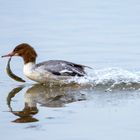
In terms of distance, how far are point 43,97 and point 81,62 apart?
240 cm

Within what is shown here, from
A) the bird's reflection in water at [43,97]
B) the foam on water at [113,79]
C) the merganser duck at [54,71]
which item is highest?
the merganser duck at [54,71]

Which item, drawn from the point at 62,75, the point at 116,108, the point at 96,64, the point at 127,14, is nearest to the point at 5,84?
the point at 62,75

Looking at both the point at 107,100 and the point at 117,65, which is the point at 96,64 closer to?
the point at 117,65

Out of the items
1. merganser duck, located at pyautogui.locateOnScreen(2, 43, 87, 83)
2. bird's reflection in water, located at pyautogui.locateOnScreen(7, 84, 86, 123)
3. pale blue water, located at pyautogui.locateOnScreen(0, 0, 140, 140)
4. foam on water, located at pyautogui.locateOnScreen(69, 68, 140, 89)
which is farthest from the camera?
merganser duck, located at pyautogui.locateOnScreen(2, 43, 87, 83)

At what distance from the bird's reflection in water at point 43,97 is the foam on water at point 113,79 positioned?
0.80 ft

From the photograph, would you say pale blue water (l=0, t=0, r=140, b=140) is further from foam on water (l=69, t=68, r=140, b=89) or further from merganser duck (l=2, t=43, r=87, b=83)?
merganser duck (l=2, t=43, r=87, b=83)

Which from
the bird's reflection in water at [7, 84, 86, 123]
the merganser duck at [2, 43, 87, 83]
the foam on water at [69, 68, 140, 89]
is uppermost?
the merganser duck at [2, 43, 87, 83]

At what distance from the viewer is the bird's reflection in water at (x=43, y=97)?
10.7 metres

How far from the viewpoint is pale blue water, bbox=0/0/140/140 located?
984 centimetres

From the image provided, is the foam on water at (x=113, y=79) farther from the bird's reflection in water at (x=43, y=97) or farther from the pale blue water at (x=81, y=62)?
the bird's reflection in water at (x=43, y=97)

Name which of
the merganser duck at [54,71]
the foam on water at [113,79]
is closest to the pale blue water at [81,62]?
the foam on water at [113,79]

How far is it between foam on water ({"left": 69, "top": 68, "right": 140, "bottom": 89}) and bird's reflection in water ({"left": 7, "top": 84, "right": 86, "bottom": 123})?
0.24m

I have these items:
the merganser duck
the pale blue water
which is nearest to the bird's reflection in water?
the pale blue water

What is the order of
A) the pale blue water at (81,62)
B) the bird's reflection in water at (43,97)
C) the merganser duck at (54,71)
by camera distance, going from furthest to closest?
the merganser duck at (54,71) < the bird's reflection in water at (43,97) < the pale blue water at (81,62)
